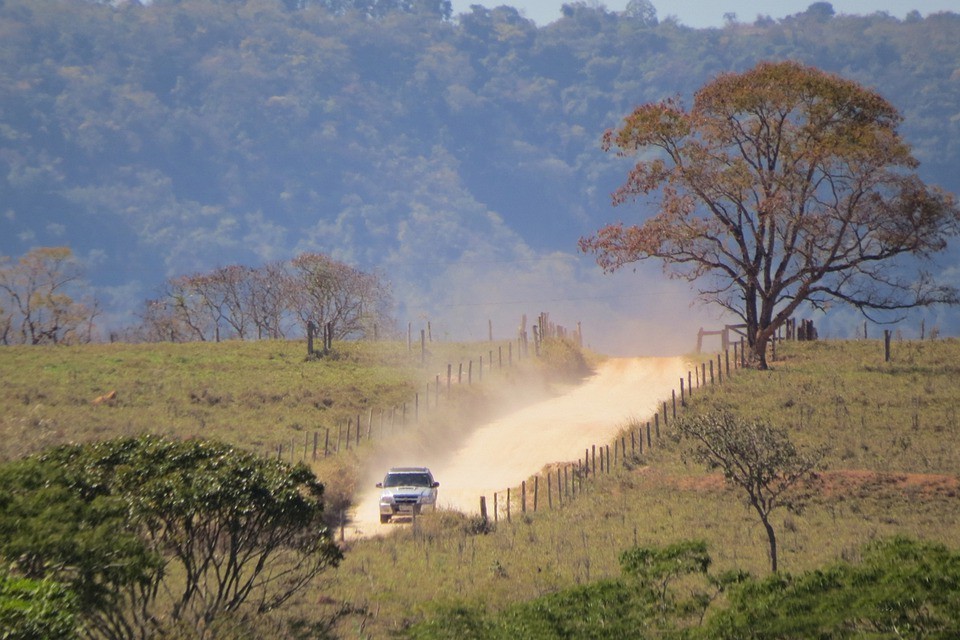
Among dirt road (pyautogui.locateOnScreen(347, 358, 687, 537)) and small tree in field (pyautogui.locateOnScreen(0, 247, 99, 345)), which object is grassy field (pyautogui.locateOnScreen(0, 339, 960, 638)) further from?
small tree in field (pyautogui.locateOnScreen(0, 247, 99, 345))

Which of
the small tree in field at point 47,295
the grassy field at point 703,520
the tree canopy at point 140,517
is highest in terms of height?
the small tree in field at point 47,295

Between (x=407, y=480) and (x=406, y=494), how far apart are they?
3.81ft

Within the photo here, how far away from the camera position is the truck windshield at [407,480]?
1455 inches

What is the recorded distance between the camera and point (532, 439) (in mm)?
49688

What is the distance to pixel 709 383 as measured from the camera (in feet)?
170

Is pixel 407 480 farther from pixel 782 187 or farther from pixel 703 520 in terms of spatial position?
pixel 782 187

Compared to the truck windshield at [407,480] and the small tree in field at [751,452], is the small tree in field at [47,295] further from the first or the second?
the small tree in field at [751,452]

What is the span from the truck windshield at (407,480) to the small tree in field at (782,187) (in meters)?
21.6

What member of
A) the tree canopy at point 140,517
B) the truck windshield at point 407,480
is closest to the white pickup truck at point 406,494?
the truck windshield at point 407,480

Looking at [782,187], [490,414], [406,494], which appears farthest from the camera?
[490,414]

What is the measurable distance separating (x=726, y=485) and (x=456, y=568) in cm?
1153

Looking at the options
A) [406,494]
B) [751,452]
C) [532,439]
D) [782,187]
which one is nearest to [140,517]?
[751,452]

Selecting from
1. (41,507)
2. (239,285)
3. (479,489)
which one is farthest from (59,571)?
(239,285)

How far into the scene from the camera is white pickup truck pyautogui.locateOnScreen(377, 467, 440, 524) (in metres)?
35.7
